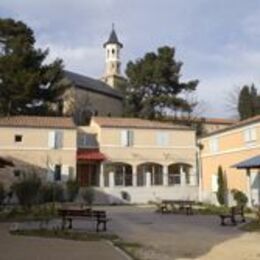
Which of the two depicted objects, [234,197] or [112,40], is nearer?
[234,197]

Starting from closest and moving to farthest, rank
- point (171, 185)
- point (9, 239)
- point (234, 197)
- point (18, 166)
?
point (9, 239)
point (234, 197)
point (18, 166)
point (171, 185)

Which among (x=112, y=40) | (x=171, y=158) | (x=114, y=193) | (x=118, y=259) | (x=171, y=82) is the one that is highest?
(x=112, y=40)

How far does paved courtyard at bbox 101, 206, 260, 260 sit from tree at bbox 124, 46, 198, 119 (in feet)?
132

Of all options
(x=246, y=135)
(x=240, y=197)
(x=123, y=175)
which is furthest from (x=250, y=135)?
(x=123, y=175)

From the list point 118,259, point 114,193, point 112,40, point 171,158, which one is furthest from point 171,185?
point 112,40

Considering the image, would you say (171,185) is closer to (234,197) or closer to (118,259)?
(234,197)

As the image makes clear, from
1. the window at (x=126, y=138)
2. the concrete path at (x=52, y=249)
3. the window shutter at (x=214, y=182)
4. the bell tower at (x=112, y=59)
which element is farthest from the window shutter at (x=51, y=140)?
the bell tower at (x=112, y=59)

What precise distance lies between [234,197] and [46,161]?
57.9 ft

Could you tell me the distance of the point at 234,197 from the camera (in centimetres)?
3884

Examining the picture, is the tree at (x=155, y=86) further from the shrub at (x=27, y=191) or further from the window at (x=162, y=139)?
the shrub at (x=27, y=191)

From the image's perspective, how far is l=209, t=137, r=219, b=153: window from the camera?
46.2 meters

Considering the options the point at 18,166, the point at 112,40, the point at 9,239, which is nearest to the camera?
the point at 9,239

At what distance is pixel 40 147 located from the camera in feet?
161

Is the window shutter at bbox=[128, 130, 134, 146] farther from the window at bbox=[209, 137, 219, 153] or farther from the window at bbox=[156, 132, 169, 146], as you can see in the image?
the window at bbox=[209, 137, 219, 153]
